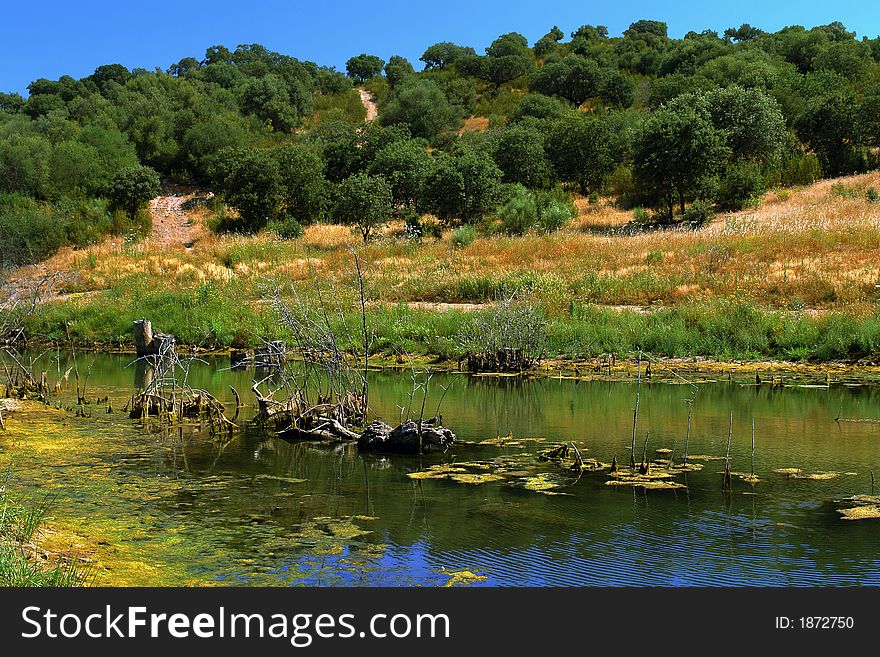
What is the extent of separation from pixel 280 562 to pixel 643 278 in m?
24.8

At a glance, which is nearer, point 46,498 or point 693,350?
point 46,498

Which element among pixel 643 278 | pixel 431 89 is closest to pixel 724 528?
pixel 643 278

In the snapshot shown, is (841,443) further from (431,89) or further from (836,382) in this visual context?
(431,89)

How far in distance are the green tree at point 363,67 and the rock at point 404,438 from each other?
112 metres

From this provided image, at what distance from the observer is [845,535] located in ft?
30.8

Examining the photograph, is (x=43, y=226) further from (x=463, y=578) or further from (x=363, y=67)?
(x=363, y=67)

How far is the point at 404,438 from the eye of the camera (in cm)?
1362

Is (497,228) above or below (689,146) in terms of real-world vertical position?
below

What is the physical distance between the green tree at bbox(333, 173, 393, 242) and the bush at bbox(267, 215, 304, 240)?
93.7 inches

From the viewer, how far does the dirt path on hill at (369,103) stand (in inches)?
3984

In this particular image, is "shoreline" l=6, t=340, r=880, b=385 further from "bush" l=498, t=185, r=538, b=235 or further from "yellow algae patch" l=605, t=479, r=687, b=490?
"bush" l=498, t=185, r=538, b=235

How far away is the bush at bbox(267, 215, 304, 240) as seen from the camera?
50469mm

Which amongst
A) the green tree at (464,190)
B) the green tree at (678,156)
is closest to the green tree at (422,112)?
the green tree at (464,190)

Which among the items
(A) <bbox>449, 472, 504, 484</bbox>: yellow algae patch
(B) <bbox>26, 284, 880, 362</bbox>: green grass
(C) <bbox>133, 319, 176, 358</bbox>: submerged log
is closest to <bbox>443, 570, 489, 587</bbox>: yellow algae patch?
(A) <bbox>449, 472, 504, 484</bbox>: yellow algae patch
